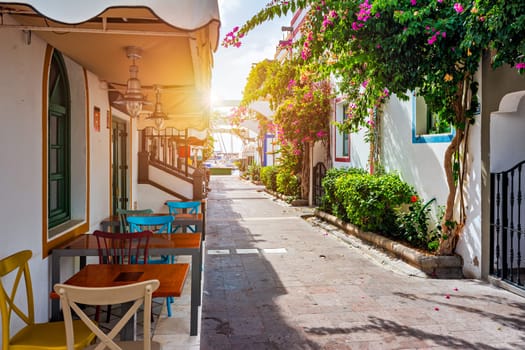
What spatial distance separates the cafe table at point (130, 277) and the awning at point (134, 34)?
1.81 m

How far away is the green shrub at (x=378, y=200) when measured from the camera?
7.68 meters

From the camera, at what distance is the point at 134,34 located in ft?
12.0

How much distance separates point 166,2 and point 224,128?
4218 cm

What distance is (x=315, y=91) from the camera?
13.0 m

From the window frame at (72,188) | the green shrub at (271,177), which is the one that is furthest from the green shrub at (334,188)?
the green shrub at (271,177)

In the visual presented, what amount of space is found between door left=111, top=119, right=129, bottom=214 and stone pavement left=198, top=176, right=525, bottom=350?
1.89m

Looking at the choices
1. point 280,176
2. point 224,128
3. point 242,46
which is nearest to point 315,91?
point 280,176

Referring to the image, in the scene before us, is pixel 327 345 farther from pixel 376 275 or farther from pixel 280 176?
pixel 280 176

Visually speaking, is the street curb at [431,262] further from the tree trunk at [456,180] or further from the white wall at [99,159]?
the white wall at [99,159]

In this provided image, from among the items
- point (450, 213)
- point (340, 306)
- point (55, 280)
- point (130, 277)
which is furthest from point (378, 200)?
point (55, 280)

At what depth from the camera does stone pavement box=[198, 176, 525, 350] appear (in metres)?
4.03

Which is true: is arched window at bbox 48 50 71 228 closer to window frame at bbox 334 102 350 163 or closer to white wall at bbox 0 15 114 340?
white wall at bbox 0 15 114 340

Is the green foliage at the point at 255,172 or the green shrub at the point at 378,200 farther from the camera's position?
the green foliage at the point at 255,172

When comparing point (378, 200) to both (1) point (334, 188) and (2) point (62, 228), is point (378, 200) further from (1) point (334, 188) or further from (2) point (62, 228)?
(2) point (62, 228)
